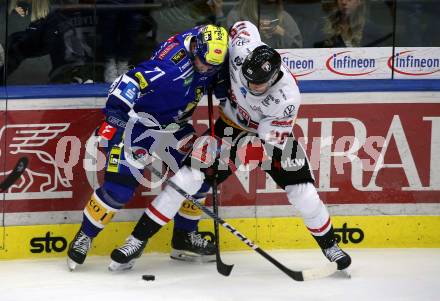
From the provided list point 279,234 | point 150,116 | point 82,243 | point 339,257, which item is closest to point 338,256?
point 339,257

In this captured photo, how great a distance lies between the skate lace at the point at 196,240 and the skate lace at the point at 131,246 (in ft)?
1.21

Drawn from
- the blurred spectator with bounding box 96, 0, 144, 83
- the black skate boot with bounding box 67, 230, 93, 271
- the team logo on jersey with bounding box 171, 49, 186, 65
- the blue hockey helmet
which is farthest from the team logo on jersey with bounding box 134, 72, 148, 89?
the black skate boot with bounding box 67, 230, 93, 271

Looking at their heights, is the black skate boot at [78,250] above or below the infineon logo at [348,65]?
below

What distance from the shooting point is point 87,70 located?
18.3 feet

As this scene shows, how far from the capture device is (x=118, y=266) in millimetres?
5258

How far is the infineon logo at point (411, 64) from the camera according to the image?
5789mm

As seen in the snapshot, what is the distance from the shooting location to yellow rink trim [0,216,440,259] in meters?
5.49

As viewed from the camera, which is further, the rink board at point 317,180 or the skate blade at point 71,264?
the rink board at point 317,180

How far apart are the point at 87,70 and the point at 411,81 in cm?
170

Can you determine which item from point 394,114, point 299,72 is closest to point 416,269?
point 394,114

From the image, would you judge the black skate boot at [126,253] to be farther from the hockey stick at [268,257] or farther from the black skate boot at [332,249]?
the black skate boot at [332,249]

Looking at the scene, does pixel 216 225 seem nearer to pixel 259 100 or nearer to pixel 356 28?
pixel 259 100

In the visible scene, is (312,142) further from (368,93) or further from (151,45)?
(151,45)

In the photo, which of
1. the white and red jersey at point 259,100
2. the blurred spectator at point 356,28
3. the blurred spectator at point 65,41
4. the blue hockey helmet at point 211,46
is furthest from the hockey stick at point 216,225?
the blurred spectator at point 356,28
